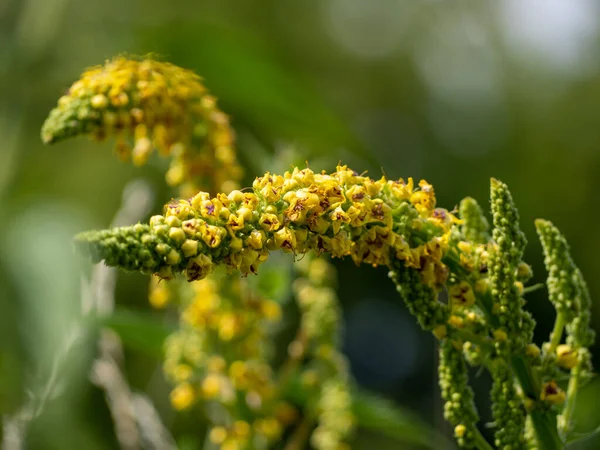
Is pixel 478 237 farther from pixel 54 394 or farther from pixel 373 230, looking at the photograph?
pixel 54 394

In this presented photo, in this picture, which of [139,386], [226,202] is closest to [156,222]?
[226,202]

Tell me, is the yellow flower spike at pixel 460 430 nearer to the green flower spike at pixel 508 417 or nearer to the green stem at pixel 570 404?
the green flower spike at pixel 508 417

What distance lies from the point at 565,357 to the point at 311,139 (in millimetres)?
598

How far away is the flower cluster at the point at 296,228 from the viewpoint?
3.20ft

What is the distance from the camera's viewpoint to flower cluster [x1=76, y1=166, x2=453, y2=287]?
977 mm

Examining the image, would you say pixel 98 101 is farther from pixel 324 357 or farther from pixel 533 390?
pixel 324 357

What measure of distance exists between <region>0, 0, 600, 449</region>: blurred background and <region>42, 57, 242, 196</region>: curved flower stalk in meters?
0.06

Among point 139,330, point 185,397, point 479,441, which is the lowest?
point 479,441

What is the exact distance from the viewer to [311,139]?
4.29ft

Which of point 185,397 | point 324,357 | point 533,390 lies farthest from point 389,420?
point 533,390

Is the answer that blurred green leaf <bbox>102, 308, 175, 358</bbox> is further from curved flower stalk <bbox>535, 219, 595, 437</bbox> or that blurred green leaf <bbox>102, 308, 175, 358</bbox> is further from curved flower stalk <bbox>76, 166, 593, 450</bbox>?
curved flower stalk <bbox>535, 219, 595, 437</bbox>

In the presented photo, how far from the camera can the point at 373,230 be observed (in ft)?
3.59

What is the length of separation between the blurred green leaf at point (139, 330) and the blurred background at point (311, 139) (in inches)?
0.7

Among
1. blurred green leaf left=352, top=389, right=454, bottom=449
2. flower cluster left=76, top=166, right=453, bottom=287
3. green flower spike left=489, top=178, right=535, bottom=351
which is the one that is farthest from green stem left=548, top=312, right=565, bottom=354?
blurred green leaf left=352, top=389, right=454, bottom=449
